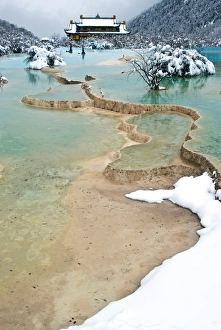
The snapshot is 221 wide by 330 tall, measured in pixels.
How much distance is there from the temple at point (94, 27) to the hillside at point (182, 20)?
7.79 m

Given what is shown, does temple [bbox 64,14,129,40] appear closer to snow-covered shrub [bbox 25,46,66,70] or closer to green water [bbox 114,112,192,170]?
snow-covered shrub [bbox 25,46,66,70]

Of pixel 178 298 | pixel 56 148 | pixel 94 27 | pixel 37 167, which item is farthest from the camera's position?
pixel 94 27

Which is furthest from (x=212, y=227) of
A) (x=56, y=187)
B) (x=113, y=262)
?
(x=56, y=187)

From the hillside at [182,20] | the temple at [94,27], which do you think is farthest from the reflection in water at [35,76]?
the temple at [94,27]

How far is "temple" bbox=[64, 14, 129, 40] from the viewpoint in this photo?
227 feet

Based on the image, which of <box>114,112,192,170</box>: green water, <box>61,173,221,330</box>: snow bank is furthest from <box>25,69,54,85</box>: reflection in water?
<box>61,173,221,330</box>: snow bank

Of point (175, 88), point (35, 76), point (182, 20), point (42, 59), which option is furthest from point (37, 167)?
point (182, 20)

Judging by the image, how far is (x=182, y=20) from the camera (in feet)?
246

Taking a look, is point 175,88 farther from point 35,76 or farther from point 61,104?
point 35,76

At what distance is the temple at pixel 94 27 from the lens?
69.1 m

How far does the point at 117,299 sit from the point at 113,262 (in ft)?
3.52

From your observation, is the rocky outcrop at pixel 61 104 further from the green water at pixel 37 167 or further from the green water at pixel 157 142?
the green water at pixel 157 142

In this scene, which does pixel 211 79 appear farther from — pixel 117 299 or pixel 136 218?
pixel 117 299

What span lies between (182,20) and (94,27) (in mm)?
20724
